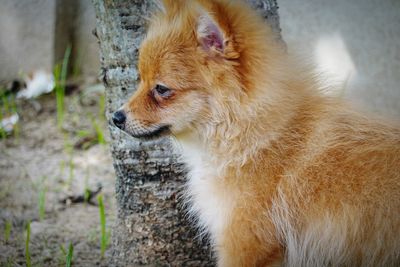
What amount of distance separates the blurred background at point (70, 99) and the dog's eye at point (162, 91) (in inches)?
43.1

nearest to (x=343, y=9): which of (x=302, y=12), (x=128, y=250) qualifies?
(x=302, y=12)

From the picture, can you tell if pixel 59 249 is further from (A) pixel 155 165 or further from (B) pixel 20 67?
(B) pixel 20 67

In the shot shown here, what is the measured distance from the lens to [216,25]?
2.33 meters

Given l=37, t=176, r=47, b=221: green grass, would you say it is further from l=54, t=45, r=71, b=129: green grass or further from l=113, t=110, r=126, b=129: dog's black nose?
l=113, t=110, r=126, b=129: dog's black nose

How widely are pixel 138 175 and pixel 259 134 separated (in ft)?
2.56

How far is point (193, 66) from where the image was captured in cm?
246

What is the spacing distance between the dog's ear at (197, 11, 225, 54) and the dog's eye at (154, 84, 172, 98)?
0.25 meters

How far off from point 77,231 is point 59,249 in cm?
24

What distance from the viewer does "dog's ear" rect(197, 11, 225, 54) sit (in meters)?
2.33

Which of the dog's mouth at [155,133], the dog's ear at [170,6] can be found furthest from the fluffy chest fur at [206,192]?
the dog's ear at [170,6]

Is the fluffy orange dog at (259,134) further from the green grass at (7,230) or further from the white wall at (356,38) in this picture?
the white wall at (356,38)

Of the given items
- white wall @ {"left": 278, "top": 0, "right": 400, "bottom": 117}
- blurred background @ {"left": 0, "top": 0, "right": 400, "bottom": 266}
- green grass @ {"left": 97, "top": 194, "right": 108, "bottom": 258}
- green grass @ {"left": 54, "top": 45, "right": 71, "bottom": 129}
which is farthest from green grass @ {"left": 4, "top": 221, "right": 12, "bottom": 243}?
white wall @ {"left": 278, "top": 0, "right": 400, "bottom": 117}

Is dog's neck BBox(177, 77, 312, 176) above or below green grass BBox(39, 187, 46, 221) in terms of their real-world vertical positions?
above

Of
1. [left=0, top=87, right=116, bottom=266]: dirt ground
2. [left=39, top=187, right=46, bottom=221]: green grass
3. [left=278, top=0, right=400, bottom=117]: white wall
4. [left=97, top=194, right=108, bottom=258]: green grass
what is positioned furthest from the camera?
[left=278, top=0, right=400, bottom=117]: white wall
